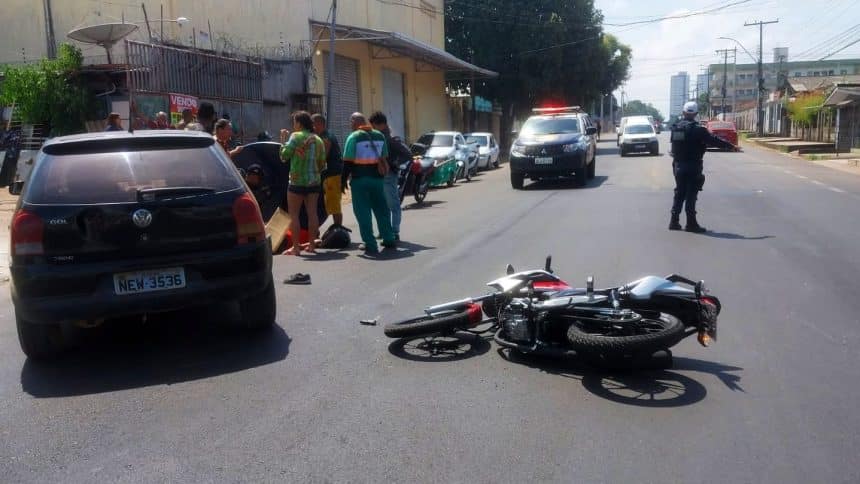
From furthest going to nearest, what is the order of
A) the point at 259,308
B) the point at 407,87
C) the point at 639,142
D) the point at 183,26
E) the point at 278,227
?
the point at 407,87 < the point at 639,142 < the point at 183,26 < the point at 278,227 < the point at 259,308

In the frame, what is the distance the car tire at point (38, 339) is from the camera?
18.0 feet

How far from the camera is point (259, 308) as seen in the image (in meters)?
6.03

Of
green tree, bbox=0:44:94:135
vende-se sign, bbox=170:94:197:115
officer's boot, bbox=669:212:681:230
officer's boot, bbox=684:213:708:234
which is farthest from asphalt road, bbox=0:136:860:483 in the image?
green tree, bbox=0:44:94:135

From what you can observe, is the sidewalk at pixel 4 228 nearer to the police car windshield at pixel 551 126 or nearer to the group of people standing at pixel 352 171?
the group of people standing at pixel 352 171

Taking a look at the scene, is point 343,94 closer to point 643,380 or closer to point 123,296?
point 123,296

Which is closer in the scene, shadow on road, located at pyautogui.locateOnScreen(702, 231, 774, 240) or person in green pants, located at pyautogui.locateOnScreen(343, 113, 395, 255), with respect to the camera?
person in green pants, located at pyautogui.locateOnScreen(343, 113, 395, 255)

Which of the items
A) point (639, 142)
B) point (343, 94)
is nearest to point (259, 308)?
point (343, 94)

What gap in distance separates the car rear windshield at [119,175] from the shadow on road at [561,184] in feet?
46.0

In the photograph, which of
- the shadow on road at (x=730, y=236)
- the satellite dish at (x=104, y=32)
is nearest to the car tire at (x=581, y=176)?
the shadow on road at (x=730, y=236)

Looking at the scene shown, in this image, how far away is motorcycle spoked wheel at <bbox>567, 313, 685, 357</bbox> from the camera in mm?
4500

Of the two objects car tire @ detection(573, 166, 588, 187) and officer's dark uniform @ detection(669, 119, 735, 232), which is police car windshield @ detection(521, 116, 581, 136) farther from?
officer's dark uniform @ detection(669, 119, 735, 232)

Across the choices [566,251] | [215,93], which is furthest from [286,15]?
[566,251]

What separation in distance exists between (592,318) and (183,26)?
22460mm

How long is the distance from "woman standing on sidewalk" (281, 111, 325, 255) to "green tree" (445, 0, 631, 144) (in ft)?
110
